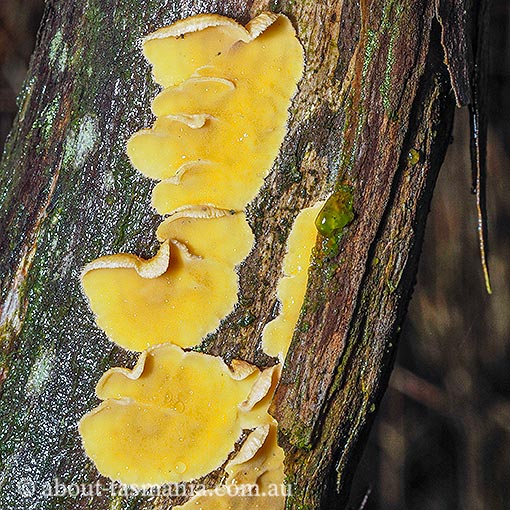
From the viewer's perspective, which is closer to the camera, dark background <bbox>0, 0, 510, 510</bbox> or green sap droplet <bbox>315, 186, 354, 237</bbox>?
green sap droplet <bbox>315, 186, 354, 237</bbox>

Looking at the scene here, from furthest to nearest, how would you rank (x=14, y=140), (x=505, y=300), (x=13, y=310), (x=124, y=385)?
1. (x=505, y=300)
2. (x=14, y=140)
3. (x=13, y=310)
4. (x=124, y=385)

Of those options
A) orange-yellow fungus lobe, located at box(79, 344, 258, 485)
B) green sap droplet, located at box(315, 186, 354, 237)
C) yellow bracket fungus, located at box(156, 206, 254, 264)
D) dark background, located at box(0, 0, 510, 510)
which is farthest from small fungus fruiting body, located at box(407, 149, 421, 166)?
dark background, located at box(0, 0, 510, 510)

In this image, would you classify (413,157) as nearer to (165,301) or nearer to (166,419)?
(165,301)

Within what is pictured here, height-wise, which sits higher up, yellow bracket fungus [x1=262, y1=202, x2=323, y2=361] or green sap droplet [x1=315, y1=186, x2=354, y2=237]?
green sap droplet [x1=315, y1=186, x2=354, y2=237]

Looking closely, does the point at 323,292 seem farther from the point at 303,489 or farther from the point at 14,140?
the point at 14,140

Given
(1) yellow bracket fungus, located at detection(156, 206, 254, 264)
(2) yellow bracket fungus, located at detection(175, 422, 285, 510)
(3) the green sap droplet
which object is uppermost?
(3) the green sap droplet

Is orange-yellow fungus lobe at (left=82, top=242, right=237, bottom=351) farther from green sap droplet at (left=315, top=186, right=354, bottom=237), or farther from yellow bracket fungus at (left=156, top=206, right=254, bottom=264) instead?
green sap droplet at (left=315, top=186, right=354, bottom=237)

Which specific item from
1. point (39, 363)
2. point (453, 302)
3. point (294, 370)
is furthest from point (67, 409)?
point (453, 302)

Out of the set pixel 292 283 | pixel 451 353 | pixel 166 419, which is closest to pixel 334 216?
pixel 292 283
